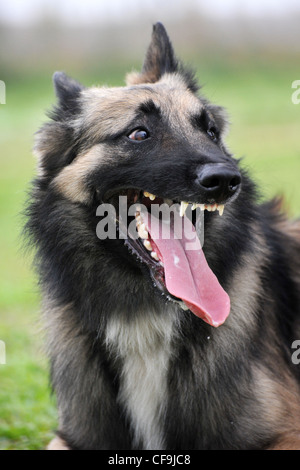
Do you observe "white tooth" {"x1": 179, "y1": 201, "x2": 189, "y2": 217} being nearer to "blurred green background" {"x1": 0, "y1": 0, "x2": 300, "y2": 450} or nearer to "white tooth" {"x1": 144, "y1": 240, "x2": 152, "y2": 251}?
"white tooth" {"x1": 144, "y1": 240, "x2": 152, "y2": 251}

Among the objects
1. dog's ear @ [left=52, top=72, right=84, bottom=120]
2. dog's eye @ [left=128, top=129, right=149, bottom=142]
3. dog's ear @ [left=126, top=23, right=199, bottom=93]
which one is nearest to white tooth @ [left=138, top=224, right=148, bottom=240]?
dog's eye @ [left=128, top=129, right=149, bottom=142]

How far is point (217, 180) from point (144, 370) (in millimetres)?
1250

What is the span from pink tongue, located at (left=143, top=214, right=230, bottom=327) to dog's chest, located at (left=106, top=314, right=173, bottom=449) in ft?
0.90

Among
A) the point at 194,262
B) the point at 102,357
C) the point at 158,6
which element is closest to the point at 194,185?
the point at 194,262

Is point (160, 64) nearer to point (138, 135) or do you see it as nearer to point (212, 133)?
point (212, 133)

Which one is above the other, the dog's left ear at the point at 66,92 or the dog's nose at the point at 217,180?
the dog's left ear at the point at 66,92

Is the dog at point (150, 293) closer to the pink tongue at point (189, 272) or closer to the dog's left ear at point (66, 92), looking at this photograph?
the pink tongue at point (189, 272)

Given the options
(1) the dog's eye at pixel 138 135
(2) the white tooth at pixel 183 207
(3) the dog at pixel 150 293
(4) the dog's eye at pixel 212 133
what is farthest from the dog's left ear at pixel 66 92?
(2) the white tooth at pixel 183 207

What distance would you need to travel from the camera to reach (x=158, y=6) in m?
38.2

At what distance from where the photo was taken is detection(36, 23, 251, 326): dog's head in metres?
3.47

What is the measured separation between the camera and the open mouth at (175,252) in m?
3.51

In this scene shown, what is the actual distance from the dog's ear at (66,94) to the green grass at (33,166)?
8.5 inches

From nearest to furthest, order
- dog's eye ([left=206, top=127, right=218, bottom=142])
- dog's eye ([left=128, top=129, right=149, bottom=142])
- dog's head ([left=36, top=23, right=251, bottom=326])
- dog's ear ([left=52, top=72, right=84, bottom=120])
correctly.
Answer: dog's head ([left=36, top=23, right=251, bottom=326]), dog's eye ([left=128, top=129, right=149, bottom=142]), dog's eye ([left=206, top=127, right=218, bottom=142]), dog's ear ([left=52, top=72, right=84, bottom=120])

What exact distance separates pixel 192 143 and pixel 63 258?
1.03m
